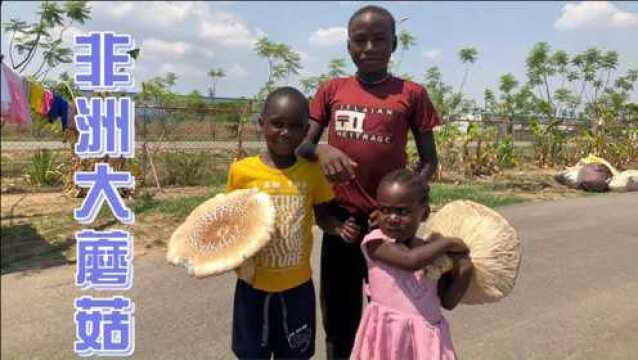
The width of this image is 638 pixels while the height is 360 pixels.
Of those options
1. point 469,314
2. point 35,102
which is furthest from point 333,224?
point 35,102

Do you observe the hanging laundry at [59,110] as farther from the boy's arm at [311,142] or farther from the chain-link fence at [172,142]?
the boy's arm at [311,142]

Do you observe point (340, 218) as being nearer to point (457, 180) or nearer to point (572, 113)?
point (457, 180)

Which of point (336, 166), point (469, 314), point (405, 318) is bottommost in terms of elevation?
point (469, 314)

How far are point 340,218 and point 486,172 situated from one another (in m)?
13.0

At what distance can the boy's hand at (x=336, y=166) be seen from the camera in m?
2.07

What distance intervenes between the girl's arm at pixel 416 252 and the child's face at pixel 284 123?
49cm

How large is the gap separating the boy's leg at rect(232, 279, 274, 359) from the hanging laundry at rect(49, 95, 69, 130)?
683 centimetres

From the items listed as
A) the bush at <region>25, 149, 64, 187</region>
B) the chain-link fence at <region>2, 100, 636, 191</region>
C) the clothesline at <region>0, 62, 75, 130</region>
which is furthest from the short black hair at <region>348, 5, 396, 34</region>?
the bush at <region>25, 149, 64, 187</region>

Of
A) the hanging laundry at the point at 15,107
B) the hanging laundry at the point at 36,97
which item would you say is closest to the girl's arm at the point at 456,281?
the hanging laundry at the point at 15,107

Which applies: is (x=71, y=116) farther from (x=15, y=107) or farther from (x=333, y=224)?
(x=333, y=224)

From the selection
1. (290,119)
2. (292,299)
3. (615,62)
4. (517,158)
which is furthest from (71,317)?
(615,62)

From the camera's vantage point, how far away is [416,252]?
78.1 inches

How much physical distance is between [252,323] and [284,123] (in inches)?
29.8

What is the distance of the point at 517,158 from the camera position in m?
15.9
